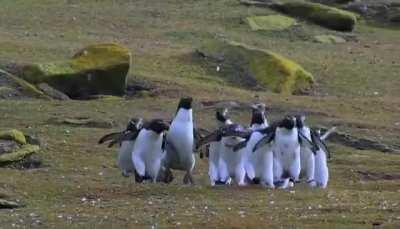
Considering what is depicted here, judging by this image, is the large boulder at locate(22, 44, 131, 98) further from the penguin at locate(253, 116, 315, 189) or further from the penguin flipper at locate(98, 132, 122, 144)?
the penguin at locate(253, 116, 315, 189)

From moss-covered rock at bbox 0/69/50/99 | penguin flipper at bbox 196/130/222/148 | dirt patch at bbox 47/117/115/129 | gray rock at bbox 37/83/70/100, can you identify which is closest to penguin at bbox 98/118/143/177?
penguin flipper at bbox 196/130/222/148

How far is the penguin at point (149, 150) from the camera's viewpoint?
17484 millimetres

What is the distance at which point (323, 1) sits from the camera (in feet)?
155

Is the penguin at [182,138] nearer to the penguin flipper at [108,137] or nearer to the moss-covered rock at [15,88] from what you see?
the penguin flipper at [108,137]

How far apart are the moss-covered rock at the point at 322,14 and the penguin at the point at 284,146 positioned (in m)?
25.2

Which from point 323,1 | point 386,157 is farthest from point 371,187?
point 323,1

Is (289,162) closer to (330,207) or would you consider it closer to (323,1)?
(330,207)

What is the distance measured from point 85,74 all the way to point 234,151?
1095cm

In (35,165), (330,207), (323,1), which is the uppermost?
(330,207)

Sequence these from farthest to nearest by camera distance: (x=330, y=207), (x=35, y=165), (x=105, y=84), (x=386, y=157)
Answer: (x=105, y=84) → (x=386, y=157) → (x=35, y=165) → (x=330, y=207)

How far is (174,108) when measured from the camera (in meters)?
26.4

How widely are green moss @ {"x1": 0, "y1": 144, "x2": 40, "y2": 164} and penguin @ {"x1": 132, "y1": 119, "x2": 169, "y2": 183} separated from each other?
7.70ft

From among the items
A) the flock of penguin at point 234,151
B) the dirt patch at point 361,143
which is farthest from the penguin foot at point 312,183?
the dirt patch at point 361,143

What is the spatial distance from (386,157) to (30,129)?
244 inches
